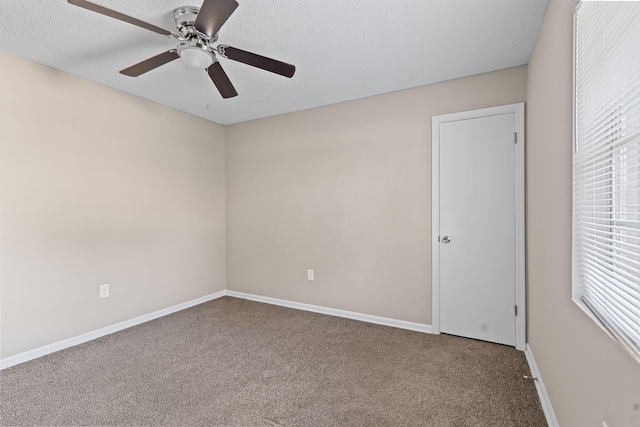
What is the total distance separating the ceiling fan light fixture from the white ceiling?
25 centimetres

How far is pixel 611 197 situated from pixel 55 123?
3699 millimetres

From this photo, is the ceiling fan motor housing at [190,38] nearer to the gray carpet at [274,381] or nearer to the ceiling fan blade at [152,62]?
the ceiling fan blade at [152,62]

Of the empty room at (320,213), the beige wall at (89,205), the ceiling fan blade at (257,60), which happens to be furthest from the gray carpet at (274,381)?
the ceiling fan blade at (257,60)

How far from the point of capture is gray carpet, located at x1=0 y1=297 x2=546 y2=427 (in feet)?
5.93

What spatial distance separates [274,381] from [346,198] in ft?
6.43

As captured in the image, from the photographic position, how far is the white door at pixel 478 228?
8.79 ft

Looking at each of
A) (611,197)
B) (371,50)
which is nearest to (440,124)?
(371,50)

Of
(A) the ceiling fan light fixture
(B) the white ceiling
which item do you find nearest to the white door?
(B) the white ceiling

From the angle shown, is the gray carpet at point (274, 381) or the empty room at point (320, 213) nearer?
the empty room at point (320, 213)

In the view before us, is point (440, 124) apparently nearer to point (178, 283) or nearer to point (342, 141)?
point (342, 141)

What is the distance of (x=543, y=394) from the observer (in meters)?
1.89

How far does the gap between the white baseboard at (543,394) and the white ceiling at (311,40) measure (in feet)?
7.50

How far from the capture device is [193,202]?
3.93 m

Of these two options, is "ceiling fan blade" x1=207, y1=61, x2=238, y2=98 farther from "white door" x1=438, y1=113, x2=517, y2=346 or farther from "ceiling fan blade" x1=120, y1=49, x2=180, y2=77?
"white door" x1=438, y1=113, x2=517, y2=346
